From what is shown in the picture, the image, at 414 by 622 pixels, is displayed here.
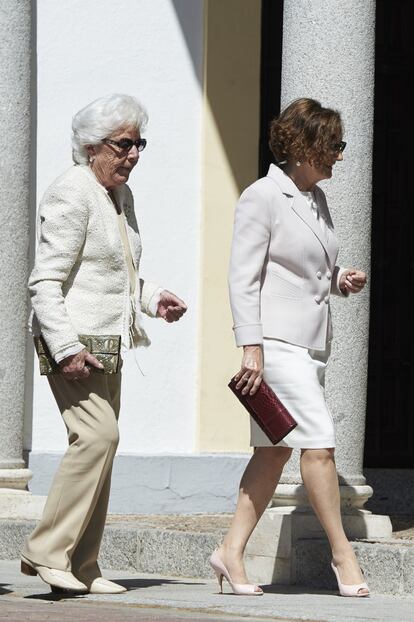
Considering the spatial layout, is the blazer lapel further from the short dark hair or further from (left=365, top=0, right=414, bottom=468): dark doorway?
(left=365, top=0, right=414, bottom=468): dark doorway

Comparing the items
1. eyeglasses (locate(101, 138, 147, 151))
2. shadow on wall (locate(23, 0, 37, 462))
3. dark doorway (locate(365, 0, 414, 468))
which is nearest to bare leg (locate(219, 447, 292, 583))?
eyeglasses (locate(101, 138, 147, 151))

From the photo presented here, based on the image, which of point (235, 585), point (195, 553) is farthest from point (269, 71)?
point (235, 585)

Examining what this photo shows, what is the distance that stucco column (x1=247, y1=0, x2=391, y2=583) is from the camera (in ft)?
23.7

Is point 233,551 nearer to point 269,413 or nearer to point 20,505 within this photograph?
point 269,413

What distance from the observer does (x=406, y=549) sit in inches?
253

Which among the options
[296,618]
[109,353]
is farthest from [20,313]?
[296,618]

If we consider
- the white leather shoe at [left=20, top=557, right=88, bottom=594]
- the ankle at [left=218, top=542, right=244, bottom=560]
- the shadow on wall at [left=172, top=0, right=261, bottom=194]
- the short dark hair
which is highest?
the shadow on wall at [left=172, top=0, right=261, bottom=194]

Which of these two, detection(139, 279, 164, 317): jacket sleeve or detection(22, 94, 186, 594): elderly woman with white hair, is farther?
detection(139, 279, 164, 317): jacket sleeve

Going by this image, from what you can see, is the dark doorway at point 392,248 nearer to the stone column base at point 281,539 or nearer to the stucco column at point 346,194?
the stucco column at point 346,194

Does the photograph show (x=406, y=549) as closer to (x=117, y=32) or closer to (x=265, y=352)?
(x=265, y=352)

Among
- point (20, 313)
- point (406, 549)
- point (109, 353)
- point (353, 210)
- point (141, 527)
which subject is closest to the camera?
point (109, 353)

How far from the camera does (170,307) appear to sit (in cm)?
628

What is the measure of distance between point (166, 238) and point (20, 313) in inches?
47.6

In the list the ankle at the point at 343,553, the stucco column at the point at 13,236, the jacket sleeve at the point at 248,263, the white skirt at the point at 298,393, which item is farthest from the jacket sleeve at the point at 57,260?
the stucco column at the point at 13,236
